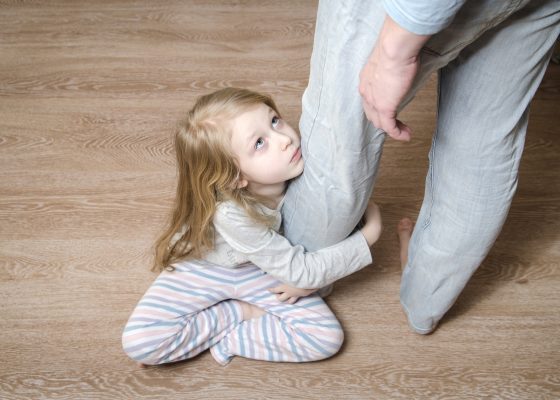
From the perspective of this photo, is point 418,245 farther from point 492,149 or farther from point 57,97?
point 57,97

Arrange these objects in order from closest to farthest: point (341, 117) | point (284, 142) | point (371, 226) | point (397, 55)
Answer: point (397, 55), point (341, 117), point (284, 142), point (371, 226)

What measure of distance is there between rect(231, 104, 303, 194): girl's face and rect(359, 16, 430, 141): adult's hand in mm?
230

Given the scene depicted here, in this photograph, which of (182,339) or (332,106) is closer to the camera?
(332,106)

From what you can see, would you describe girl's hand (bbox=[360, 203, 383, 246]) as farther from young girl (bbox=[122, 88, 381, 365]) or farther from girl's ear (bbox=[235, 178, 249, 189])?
girl's ear (bbox=[235, 178, 249, 189])

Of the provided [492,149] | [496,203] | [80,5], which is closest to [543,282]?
[496,203]

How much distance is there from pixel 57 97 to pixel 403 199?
1.01 m

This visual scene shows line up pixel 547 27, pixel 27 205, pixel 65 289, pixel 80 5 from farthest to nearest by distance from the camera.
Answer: pixel 80 5 < pixel 27 205 < pixel 65 289 < pixel 547 27

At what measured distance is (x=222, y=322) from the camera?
120 centimetres

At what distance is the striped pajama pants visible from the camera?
1.13 m

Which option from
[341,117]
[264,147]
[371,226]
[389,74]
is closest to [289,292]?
[371,226]

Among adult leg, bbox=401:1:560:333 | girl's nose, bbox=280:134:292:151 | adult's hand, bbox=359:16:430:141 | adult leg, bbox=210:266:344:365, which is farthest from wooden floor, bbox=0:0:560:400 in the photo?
adult's hand, bbox=359:16:430:141

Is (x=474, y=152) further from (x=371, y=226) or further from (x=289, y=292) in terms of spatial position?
(x=289, y=292)

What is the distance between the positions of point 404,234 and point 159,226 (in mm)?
559

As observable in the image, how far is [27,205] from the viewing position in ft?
4.77
